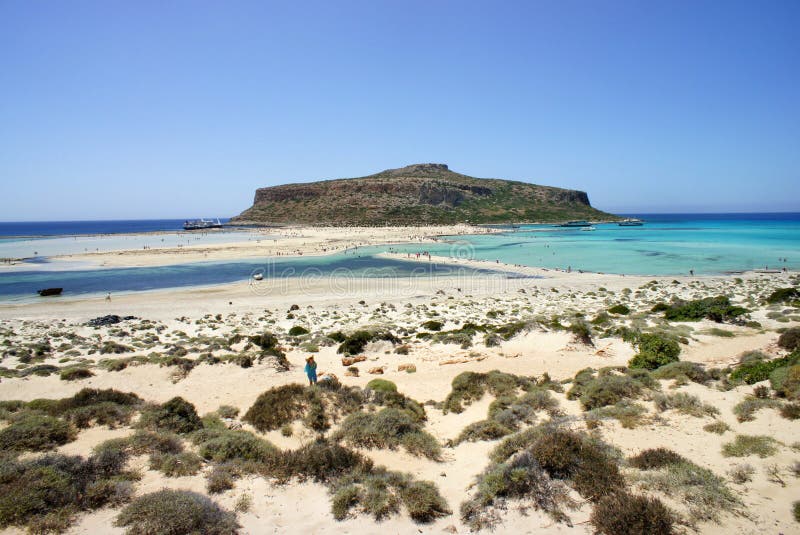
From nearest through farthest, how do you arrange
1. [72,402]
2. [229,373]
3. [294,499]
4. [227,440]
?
1. [294,499]
2. [227,440]
3. [72,402]
4. [229,373]

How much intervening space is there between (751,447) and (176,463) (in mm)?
9212

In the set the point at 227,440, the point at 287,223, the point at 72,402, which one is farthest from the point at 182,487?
the point at 287,223

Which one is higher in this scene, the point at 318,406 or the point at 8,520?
the point at 8,520

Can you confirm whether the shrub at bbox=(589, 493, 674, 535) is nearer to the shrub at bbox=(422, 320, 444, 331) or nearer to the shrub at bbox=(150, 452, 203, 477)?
the shrub at bbox=(150, 452, 203, 477)

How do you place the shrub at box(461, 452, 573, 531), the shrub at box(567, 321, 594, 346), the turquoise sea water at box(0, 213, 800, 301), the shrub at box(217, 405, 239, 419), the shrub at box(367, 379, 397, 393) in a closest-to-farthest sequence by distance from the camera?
the shrub at box(461, 452, 573, 531), the shrub at box(217, 405, 239, 419), the shrub at box(367, 379, 397, 393), the shrub at box(567, 321, 594, 346), the turquoise sea water at box(0, 213, 800, 301)

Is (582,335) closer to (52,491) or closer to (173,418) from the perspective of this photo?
(173,418)

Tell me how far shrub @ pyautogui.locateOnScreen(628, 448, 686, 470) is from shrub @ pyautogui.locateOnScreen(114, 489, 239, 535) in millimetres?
5889

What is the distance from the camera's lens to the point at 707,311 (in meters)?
18.0

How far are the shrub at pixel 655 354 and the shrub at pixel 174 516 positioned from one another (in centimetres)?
1166

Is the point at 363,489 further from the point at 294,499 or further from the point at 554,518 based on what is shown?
the point at 554,518

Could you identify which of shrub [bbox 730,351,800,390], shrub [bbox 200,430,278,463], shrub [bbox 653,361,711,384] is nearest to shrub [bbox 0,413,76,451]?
shrub [bbox 200,430,278,463]

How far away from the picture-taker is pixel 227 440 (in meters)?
7.32

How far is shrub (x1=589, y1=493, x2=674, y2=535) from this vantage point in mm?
4613

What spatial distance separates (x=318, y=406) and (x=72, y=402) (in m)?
5.46
